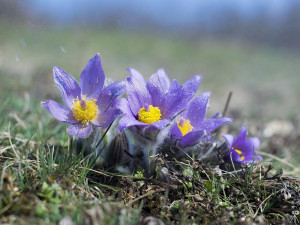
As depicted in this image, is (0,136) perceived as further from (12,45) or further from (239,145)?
(12,45)

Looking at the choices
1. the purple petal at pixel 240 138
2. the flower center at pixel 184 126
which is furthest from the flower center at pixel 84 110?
the purple petal at pixel 240 138

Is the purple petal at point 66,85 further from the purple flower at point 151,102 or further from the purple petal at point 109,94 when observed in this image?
the purple flower at point 151,102

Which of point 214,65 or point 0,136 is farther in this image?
point 214,65

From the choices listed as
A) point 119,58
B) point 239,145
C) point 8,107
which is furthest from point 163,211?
point 119,58

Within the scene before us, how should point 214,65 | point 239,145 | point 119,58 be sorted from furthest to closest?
point 214,65, point 119,58, point 239,145

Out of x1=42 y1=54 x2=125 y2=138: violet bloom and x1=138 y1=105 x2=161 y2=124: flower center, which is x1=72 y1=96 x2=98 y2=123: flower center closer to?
x1=42 y1=54 x2=125 y2=138: violet bloom
